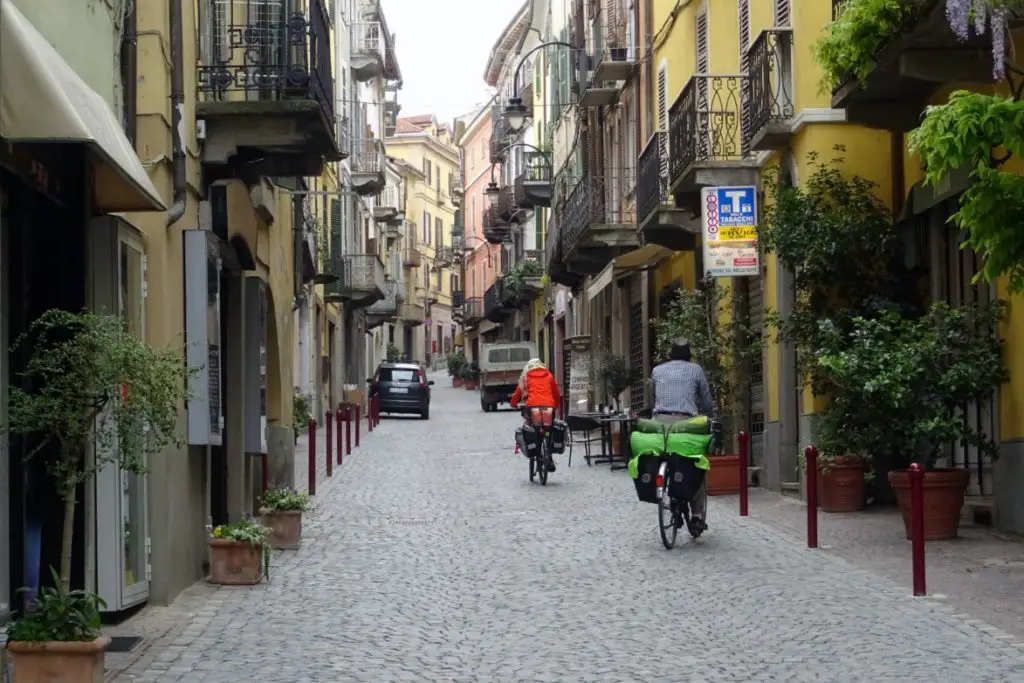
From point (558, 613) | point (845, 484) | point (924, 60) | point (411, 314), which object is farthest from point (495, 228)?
point (558, 613)

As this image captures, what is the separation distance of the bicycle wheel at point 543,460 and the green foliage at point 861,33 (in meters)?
8.86

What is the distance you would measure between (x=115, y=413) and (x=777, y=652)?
3.77m

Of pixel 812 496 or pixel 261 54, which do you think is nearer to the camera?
pixel 812 496

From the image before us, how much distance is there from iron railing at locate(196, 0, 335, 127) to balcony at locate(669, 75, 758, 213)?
8091 mm

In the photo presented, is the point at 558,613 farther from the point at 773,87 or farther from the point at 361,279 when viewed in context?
the point at 361,279

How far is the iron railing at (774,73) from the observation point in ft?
64.7

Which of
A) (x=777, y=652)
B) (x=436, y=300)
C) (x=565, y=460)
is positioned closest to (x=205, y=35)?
(x=777, y=652)

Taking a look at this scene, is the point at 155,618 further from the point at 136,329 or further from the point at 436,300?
the point at 436,300

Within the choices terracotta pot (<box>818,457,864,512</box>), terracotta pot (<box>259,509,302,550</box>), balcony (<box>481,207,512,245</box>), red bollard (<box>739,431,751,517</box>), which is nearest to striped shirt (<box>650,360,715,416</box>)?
red bollard (<box>739,431,751,517</box>)

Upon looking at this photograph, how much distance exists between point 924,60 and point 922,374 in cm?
274

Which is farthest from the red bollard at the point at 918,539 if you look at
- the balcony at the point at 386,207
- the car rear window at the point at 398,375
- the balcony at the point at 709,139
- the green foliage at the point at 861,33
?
the balcony at the point at 386,207

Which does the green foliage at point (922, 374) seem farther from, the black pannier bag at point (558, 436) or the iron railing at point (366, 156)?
the iron railing at point (366, 156)

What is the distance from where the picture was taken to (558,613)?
11.1m

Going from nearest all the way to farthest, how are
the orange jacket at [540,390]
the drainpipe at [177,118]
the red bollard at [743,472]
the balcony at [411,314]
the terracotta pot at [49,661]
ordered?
the terracotta pot at [49,661], the drainpipe at [177,118], the red bollard at [743,472], the orange jacket at [540,390], the balcony at [411,314]
